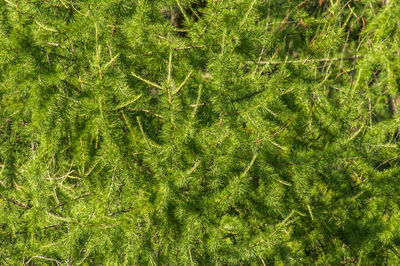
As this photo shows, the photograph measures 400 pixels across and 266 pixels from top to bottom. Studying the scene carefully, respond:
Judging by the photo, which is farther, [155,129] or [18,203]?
[18,203]

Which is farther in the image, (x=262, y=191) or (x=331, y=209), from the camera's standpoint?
(x=331, y=209)

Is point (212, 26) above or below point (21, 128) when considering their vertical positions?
above

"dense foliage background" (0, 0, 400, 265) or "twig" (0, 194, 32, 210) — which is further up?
"dense foliage background" (0, 0, 400, 265)

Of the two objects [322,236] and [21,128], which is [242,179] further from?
[21,128]

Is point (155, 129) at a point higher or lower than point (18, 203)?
higher

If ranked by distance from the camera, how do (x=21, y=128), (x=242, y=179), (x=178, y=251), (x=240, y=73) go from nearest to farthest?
1. (x=242, y=179)
2. (x=178, y=251)
3. (x=240, y=73)
4. (x=21, y=128)

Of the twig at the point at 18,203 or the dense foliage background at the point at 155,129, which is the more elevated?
the dense foliage background at the point at 155,129

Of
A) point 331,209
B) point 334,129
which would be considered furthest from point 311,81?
point 331,209

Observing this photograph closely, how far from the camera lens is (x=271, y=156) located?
146 centimetres

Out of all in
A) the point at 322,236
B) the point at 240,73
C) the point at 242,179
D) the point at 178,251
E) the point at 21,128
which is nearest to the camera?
the point at 242,179

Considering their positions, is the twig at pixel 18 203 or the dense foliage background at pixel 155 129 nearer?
the dense foliage background at pixel 155 129

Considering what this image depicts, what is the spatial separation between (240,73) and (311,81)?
381 millimetres

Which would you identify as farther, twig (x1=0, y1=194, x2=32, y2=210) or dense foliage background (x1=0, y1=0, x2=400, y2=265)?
twig (x1=0, y1=194, x2=32, y2=210)

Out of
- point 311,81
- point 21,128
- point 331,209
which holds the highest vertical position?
point 311,81
